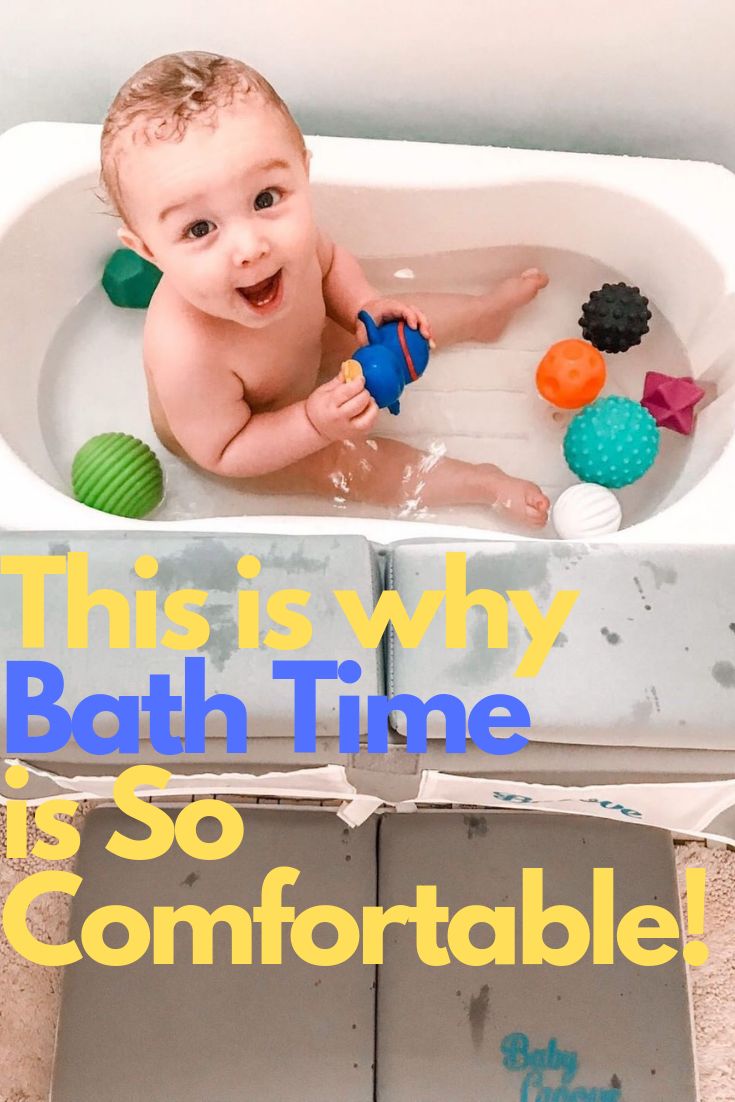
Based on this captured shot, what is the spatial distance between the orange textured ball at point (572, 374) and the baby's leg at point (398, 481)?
121mm

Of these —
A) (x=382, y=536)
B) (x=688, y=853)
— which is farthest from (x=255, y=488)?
(x=688, y=853)

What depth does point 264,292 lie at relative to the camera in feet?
2.98

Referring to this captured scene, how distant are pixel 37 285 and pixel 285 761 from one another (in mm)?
678

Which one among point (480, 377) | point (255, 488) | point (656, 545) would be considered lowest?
point (656, 545)

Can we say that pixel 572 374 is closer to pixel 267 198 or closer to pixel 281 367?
pixel 281 367

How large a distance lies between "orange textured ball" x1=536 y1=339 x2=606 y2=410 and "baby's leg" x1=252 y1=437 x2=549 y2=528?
12cm

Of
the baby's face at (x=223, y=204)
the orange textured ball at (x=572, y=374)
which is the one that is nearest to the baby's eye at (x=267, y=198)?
the baby's face at (x=223, y=204)

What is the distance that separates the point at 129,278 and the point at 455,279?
1.37 feet

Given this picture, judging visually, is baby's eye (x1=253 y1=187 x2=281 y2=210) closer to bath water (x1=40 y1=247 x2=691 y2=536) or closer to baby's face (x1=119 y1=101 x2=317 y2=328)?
baby's face (x1=119 y1=101 x2=317 y2=328)

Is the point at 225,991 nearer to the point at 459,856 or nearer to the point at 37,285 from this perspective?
the point at 459,856

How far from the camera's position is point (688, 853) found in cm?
123

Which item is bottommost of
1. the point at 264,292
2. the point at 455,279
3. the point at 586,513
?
the point at 586,513

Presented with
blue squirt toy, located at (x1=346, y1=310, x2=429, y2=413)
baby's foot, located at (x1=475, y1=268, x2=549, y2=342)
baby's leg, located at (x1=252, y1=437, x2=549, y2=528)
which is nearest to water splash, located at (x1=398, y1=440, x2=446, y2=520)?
baby's leg, located at (x1=252, y1=437, x2=549, y2=528)

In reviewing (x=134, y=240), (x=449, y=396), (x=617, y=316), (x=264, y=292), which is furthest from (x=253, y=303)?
(x=617, y=316)
